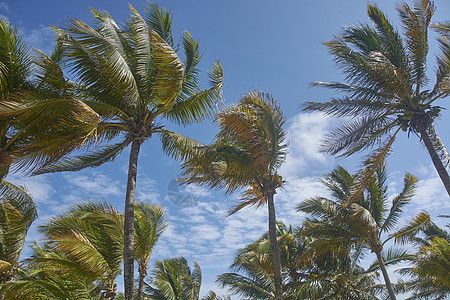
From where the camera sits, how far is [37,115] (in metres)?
7.24

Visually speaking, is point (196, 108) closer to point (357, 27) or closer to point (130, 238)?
point (130, 238)

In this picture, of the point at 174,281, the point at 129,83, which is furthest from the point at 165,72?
the point at 174,281

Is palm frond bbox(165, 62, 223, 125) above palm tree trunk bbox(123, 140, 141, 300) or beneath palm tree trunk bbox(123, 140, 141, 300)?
above

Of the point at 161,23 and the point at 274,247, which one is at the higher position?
the point at 161,23

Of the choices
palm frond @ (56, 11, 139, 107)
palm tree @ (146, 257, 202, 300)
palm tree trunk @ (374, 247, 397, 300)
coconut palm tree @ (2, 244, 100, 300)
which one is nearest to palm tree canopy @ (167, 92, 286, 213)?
palm frond @ (56, 11, 139, 107)

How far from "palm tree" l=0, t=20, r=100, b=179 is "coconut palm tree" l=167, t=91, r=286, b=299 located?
3.37 m

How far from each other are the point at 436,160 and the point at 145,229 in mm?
10439

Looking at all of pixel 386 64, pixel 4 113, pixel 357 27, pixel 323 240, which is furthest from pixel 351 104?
pixel 4 113

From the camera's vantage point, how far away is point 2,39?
7.11m

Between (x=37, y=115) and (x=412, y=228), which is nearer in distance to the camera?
(x=37, y=115)

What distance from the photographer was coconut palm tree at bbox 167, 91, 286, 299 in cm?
1073

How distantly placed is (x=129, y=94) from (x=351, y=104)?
724 cm

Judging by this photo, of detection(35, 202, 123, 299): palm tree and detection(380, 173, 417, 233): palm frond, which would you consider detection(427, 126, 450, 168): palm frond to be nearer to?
detection(380, 173, 417, 233): palm frond

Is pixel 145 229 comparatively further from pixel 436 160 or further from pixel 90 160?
pixel 436 160
